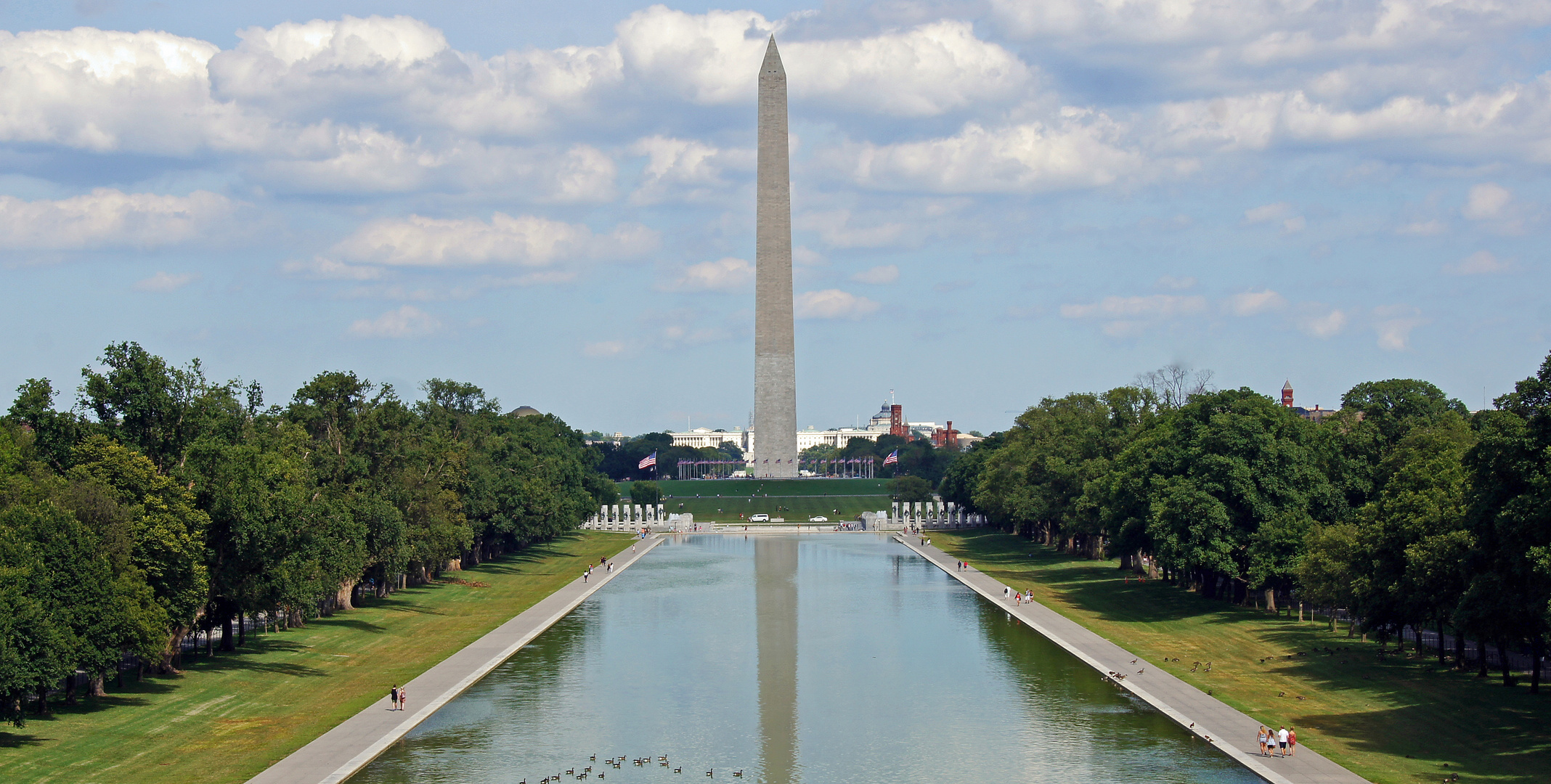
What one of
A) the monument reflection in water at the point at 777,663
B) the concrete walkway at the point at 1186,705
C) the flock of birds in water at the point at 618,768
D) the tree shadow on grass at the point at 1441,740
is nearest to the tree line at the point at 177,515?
the flock of birds in water at the point at 618,768

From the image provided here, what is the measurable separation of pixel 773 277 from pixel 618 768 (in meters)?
96.9

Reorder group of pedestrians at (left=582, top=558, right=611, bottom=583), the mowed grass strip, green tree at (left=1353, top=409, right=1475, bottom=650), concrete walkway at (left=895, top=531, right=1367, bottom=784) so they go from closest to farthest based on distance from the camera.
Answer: concrete walkway at (left=895, top=531, right=1367, bottom=784) → green tree at (left=1353, top=409, right=1475, bottom=650) → group of pedestrians at (left=582, top=558, right=611, bottom=583) → the mowed grass strip

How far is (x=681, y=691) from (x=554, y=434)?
66.8m

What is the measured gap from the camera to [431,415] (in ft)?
269

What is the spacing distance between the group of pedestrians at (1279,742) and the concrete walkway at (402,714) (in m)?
19.7

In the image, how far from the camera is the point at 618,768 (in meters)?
31.4

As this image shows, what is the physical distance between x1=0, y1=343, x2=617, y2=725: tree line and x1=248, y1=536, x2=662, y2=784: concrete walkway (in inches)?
219

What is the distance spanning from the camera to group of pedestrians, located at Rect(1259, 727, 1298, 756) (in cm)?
3119

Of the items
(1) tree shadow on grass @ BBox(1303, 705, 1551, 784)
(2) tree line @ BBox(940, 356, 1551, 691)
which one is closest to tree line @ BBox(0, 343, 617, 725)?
(1) tree shadow on grass @ BBox(1303, 705, 1551, 784)

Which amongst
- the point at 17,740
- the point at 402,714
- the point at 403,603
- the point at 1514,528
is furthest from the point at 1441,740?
the point at 403,603

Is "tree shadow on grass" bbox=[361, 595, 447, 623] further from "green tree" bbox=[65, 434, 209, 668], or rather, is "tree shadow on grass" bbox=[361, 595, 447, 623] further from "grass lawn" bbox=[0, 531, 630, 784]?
"green tree" bbox=[65, 434, 209, 668]

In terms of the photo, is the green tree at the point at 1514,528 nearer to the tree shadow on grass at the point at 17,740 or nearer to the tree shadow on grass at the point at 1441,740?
the tree shadow on grass at the point at 1441,740

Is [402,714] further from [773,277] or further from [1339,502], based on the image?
[773,277]

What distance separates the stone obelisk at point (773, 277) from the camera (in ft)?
398
